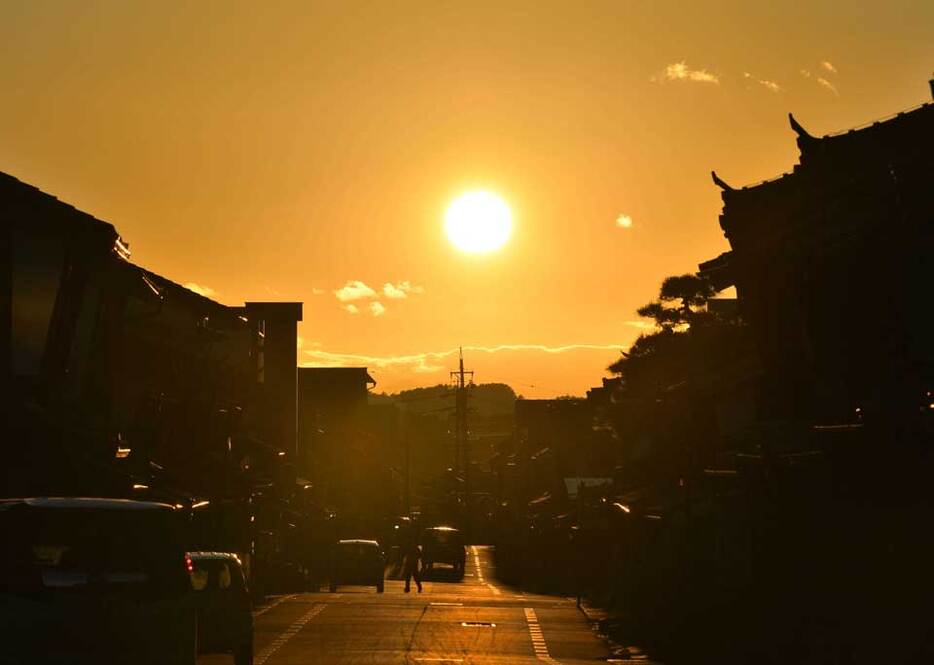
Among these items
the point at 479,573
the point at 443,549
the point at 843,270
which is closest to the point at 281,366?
the point at 443,549

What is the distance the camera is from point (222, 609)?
18.5 meters

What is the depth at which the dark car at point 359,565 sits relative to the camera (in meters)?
52.1

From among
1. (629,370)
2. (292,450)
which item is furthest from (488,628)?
(292,450)

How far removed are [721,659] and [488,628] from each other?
25.0 feet

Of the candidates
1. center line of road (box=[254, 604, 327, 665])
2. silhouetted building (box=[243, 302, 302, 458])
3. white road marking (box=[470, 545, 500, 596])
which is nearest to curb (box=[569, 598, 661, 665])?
center line of road (box=[254, 604, 327, 665])

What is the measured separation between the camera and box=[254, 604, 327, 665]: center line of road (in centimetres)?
2105

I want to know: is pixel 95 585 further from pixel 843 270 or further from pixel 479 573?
pixel 479 573

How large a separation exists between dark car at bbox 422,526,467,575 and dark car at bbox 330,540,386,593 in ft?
54.9

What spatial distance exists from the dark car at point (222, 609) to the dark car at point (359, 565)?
109 ft

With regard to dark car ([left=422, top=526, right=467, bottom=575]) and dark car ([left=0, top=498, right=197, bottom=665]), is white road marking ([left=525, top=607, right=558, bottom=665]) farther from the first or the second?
dark car ([left=422, top=526, right=467, bottom=575])

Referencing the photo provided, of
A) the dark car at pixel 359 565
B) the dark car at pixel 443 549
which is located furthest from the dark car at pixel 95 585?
the dark car at pixel 443 549

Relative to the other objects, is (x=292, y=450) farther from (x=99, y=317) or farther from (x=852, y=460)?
(x=852, y=460)

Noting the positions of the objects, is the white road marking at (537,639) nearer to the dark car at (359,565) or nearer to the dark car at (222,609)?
the dark car at (222,609)

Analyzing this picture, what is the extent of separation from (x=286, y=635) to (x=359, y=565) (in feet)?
89.4
